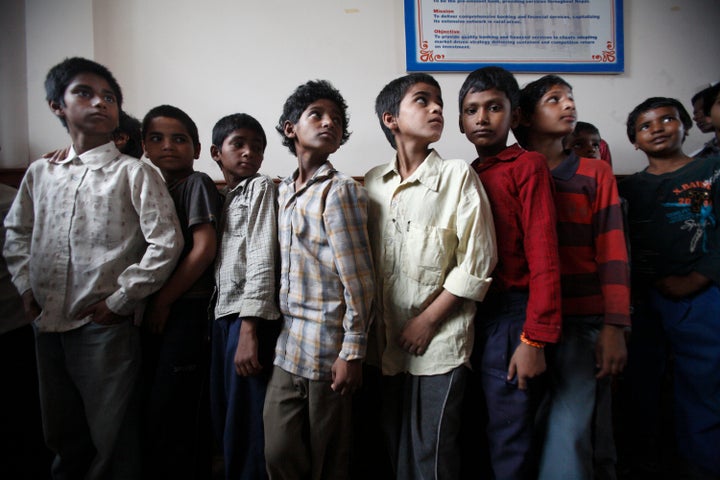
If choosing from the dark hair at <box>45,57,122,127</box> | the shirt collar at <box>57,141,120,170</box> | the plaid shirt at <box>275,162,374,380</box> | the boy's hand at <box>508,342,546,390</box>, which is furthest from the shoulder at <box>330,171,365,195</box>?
the dark hair at <box>45,57,122,127</box>

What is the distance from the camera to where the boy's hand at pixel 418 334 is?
87cm

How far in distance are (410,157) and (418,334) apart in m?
0.51

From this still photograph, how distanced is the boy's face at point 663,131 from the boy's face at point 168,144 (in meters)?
1.65

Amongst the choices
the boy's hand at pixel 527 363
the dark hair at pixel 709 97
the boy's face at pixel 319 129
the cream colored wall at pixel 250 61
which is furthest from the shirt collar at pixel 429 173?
the dark hair at pixel 709 97

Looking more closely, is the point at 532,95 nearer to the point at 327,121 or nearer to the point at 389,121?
the point at 389,121

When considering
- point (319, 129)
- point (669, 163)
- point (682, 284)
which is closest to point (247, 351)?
point (319, 129)

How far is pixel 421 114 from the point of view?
0.98 metres

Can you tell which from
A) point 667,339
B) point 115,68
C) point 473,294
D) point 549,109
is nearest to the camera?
point 473,294

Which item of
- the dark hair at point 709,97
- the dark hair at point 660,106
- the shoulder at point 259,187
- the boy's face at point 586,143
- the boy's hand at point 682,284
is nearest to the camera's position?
the shoulder at point 259,187

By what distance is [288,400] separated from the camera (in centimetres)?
89

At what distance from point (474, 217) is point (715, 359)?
3.25 ft

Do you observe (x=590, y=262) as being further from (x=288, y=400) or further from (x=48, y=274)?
(x=48, y=274)

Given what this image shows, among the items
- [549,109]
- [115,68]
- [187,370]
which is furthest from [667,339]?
[115,68]

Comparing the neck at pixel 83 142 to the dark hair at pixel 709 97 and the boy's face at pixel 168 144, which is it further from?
the dark hair at pixel 709 97
